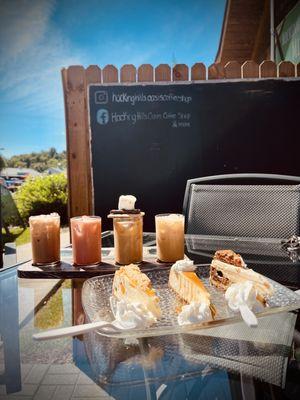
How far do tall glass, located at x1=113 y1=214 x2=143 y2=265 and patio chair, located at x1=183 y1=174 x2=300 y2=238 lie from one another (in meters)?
0.82

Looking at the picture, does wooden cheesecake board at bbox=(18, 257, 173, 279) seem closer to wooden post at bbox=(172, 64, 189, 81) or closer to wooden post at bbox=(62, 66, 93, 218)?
wooden post at bbox=(62, 66, 93, 218)

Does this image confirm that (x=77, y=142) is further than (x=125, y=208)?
Yes

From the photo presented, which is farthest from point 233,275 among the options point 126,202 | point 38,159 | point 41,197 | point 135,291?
point 38,159

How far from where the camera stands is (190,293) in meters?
0.84

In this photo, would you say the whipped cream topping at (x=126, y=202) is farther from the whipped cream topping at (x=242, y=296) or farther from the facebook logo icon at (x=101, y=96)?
the facebook logo icon at (x=101, y=96)

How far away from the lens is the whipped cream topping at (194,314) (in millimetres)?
741

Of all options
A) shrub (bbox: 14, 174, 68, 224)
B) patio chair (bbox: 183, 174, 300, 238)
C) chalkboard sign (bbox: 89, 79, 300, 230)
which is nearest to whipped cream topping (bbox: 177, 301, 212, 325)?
patio chair (bbox: 183, 174, 300, 238)

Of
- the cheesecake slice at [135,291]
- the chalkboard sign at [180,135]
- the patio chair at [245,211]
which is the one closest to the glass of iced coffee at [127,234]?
the cheesecake slice at [135,291]

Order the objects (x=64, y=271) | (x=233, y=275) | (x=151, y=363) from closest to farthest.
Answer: (x=151, y=363), (x=233, y=275), (x=64, y=271)

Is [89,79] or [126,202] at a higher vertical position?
[89,79]

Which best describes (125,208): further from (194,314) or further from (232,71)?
(232,71)

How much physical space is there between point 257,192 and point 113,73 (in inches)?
98.7

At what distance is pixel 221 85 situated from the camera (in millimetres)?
3873

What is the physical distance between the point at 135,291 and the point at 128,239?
1.64 ft
